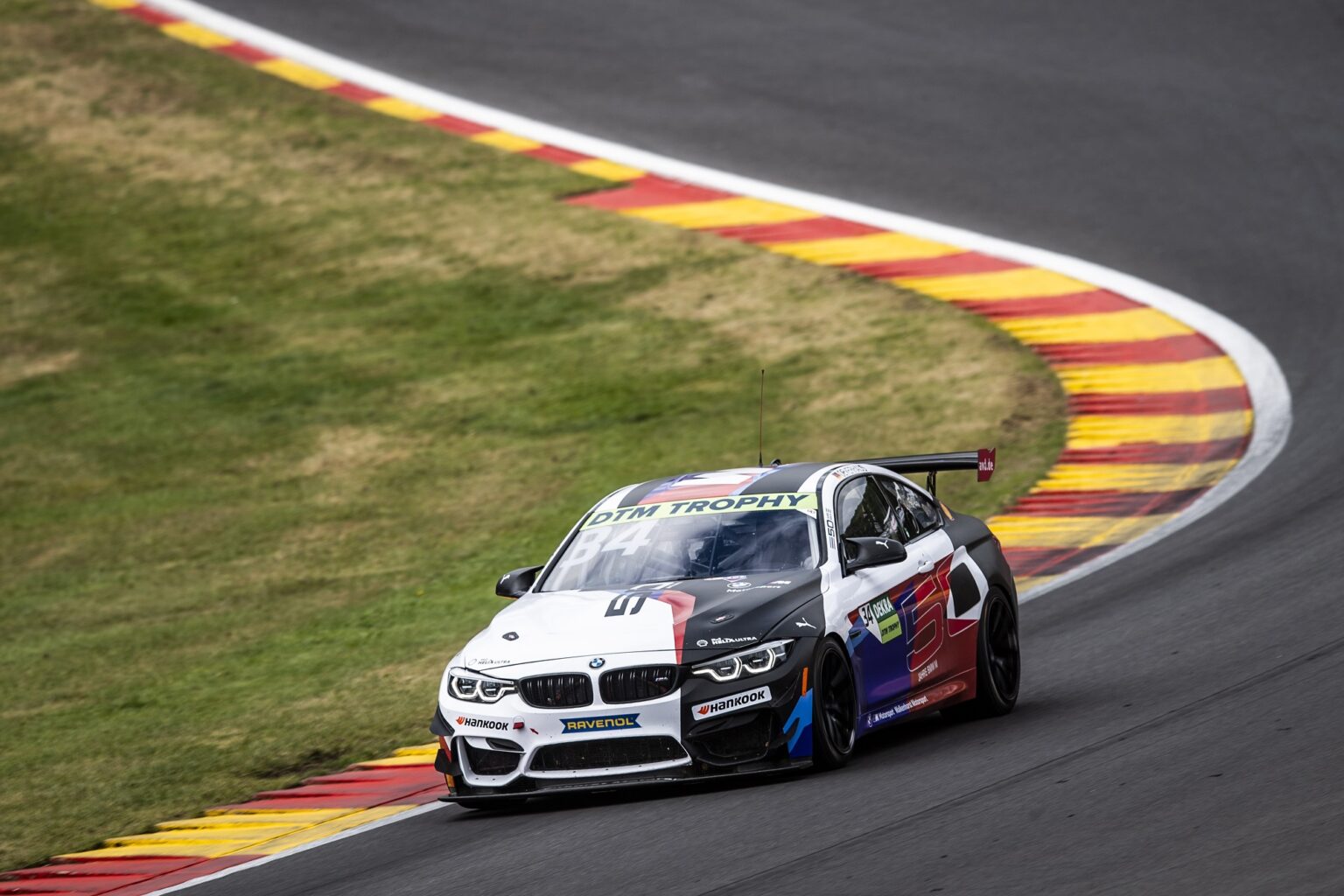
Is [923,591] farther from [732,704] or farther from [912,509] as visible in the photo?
[732,704]

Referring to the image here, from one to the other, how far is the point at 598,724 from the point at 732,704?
57 centimetres

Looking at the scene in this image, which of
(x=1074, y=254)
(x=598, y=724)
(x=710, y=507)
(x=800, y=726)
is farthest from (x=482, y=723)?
(x=1074, y=254)

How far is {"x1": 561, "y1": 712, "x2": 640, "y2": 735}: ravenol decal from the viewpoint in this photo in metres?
8.18

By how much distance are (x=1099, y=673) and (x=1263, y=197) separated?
476 inches

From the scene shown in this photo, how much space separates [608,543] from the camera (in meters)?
9.43

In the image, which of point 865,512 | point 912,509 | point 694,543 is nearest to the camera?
point 694,543

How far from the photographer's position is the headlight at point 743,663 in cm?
820

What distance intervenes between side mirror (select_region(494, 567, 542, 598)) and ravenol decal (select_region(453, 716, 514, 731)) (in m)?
0.95

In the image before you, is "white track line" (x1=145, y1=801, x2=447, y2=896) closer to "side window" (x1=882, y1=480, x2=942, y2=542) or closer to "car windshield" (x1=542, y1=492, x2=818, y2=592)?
"car windshield" (x1=542, y1=492, x2=818, y2=592)

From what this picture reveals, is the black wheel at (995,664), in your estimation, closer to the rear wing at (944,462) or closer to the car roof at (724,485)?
the rear wing at (944,462)

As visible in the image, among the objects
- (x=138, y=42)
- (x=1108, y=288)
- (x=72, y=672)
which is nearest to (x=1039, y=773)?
(x=72, y=672)

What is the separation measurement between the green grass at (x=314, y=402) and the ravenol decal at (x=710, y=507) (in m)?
2.02

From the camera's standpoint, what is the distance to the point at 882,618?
8.97 meters

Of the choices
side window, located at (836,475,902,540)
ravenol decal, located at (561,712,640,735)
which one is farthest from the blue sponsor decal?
side window, located at (836,475,902,540)
